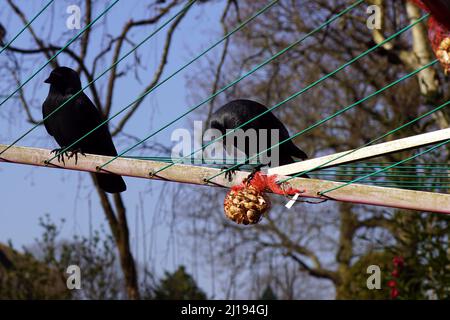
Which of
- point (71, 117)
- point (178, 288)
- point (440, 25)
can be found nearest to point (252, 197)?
point (440, 25)

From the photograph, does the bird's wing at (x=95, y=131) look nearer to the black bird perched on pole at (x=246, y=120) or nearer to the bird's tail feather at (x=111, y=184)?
the bird's tail feather at (x=111, y=184)

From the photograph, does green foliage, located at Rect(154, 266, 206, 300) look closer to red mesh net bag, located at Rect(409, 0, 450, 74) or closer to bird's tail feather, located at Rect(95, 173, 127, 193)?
bird's tail feather, located at Rect(95, 173, 127, 193)

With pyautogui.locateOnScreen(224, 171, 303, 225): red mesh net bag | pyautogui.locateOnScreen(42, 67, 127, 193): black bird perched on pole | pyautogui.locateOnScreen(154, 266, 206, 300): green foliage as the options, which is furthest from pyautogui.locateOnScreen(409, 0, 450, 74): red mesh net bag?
pyautogui.locateOnScreen(154, 266, 206, 300): green foliage

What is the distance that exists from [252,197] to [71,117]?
8.26 ft

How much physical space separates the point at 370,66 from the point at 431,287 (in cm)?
811

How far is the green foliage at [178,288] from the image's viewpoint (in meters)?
11.0

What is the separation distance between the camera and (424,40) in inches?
490

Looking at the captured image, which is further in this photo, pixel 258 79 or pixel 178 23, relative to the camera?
pixel 258 79

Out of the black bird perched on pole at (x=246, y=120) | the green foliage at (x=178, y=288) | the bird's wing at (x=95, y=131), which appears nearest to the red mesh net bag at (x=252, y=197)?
the black bird perched on pole at (x=246, y=120)

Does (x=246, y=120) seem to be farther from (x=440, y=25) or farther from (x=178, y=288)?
(x=178, y=288)

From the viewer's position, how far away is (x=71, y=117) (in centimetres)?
600
